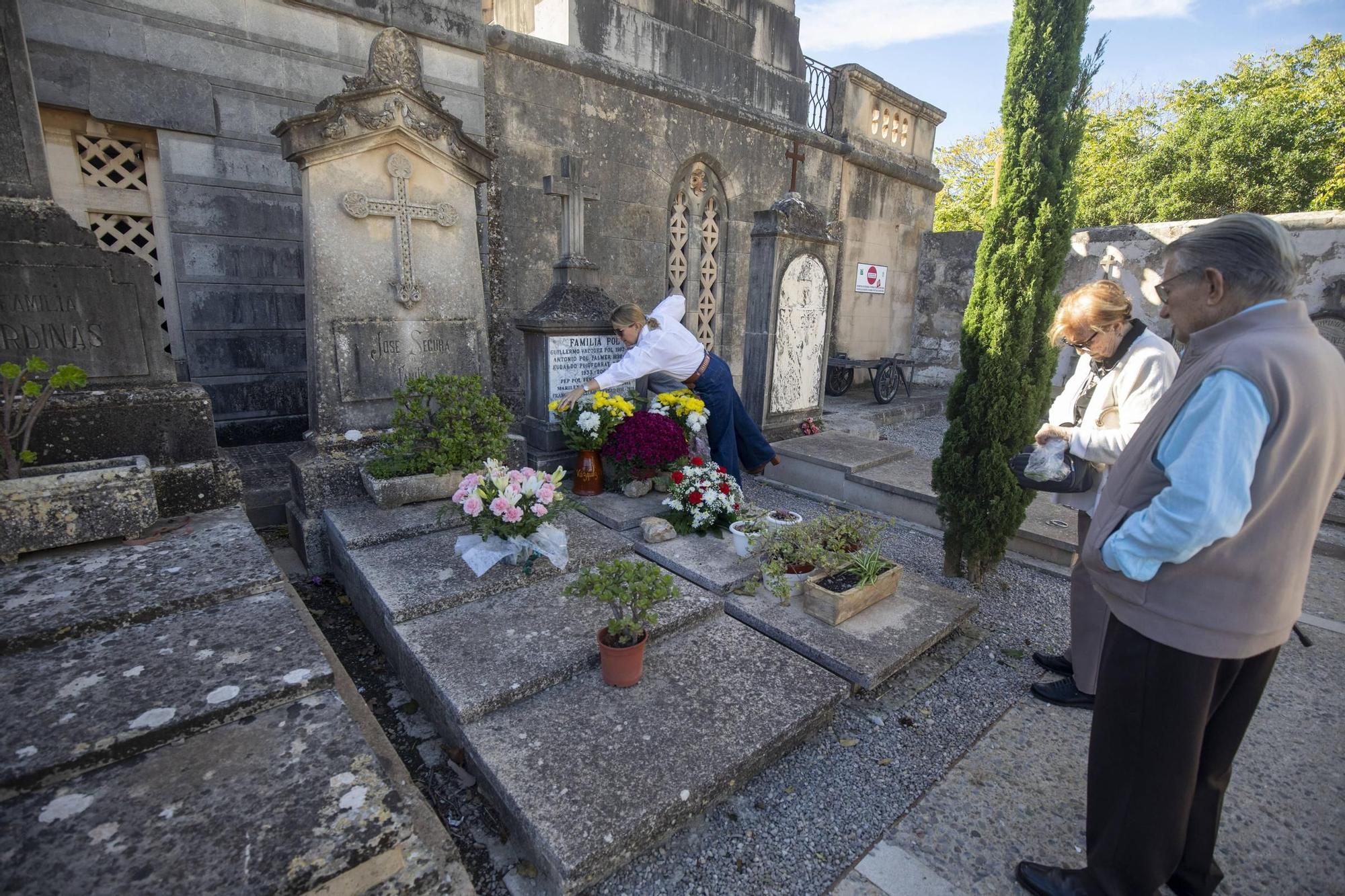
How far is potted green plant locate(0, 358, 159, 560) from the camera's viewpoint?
2494mm

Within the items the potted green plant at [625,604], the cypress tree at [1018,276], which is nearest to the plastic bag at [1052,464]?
the cypress tree at [1018,276]

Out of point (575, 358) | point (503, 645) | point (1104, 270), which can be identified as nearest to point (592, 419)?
point (575, 358)

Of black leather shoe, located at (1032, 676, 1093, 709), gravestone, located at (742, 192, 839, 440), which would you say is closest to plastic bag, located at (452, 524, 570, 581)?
black leather shoe, located at (1032, 676, 1093, 709)

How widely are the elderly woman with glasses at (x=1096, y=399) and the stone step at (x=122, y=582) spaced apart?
3475mm

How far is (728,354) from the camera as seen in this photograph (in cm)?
990

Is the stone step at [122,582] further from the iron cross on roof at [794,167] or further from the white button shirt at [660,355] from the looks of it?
the iron cross on roof at [794,167]

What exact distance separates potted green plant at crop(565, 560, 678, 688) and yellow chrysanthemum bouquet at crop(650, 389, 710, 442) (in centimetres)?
236

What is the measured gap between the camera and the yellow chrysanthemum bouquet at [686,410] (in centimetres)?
479

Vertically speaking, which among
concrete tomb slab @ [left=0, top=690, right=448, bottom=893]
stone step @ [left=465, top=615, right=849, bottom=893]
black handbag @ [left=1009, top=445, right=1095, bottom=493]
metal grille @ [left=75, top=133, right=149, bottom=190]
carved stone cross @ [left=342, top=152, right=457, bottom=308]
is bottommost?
stone step @ [left=465, top=615, right=849, bottom=893]

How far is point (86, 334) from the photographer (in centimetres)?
300

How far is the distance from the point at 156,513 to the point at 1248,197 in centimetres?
2001

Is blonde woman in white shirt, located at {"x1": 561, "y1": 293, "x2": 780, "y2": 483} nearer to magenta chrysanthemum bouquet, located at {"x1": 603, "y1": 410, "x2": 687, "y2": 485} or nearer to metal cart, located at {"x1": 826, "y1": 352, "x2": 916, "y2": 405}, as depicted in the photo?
magenta chrysanthemum bouquet, located at {"x1": 603, "y1": 410, "x2": 687, "y2": 485}

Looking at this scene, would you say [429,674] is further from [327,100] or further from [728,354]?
[728,354]

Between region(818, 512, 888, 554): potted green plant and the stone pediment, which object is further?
the stone pediment
